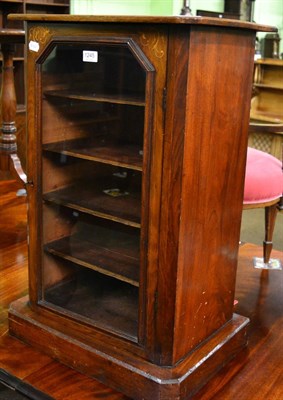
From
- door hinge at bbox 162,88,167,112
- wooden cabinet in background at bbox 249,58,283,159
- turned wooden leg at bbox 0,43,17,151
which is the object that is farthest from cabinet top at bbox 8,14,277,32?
wooden cabinet in background at bbox 249,58,283,159

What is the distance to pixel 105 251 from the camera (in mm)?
1863

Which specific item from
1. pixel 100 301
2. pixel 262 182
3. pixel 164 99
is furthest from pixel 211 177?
pixel 262 182

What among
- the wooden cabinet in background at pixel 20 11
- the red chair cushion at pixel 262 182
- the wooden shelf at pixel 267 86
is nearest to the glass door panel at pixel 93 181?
the red chair cushion at pixel 262 182

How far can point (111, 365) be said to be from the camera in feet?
5.64

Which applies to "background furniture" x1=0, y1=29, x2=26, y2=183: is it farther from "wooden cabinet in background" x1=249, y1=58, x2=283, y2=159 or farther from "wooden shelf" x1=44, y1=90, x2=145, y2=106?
"wooden cabinet in background" x1=249, y1=58, x2=283, y2=159

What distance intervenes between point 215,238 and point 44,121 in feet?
2.21

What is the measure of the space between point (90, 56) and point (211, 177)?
1.68 ft

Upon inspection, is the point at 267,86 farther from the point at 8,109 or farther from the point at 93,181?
the point at 93,181

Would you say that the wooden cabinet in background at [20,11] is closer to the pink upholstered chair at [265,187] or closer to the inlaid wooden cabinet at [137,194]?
the pink upholstered chair at [265,187]

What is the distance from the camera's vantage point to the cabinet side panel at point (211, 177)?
4.97ft

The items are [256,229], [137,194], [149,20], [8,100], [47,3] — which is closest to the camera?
[149,20]

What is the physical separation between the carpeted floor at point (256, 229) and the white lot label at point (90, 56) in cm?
225

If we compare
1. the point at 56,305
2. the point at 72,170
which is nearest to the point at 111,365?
the point at 56,305

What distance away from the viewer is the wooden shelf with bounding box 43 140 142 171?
162cm
